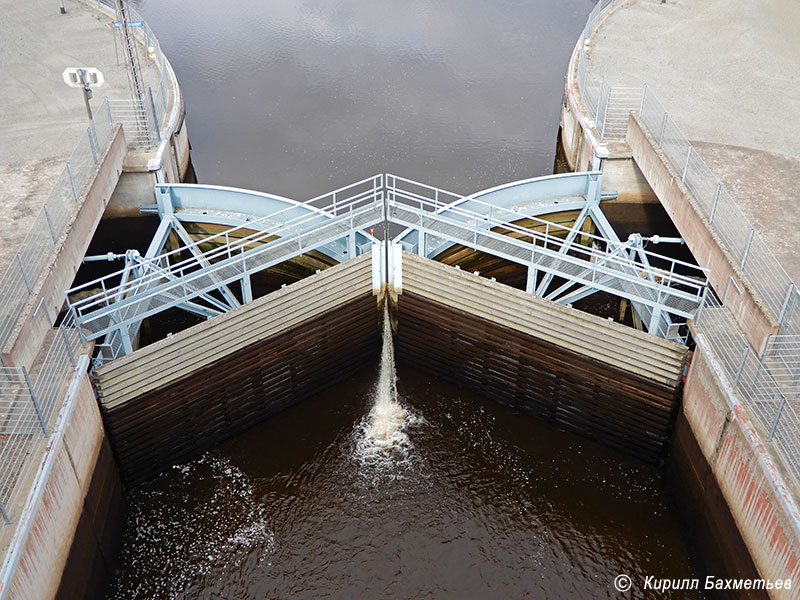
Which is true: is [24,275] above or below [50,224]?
below

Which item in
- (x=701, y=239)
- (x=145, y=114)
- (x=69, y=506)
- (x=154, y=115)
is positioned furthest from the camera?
(x=145, y=114)

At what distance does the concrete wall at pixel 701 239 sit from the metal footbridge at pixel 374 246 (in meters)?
0.60

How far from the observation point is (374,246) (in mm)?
20125

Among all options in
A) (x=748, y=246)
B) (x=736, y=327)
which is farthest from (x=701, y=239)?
(x=736, y=327)

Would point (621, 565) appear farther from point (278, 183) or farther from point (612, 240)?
point (278, 183)

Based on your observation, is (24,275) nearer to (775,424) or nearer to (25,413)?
(25,413)

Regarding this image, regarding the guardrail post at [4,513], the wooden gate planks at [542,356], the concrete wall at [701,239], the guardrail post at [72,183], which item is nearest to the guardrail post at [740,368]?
the concrete wall at [701,239]

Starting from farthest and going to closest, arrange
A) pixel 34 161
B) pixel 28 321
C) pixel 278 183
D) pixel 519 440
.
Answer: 1. pixel 278 183
2. pixel 34 161
3. pixel 519 440
4. pixel 28 321

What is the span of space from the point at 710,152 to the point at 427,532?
1276 centimetres

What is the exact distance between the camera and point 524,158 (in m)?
28.7

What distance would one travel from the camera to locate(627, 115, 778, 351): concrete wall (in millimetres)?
16109

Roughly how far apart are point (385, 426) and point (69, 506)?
7546 millimetres

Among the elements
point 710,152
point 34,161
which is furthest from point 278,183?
point 710,152

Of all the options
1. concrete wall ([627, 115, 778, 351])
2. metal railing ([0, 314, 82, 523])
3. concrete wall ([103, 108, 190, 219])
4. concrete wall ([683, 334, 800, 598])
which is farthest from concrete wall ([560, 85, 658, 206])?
metal railing ([0, 314, 82, 523])
